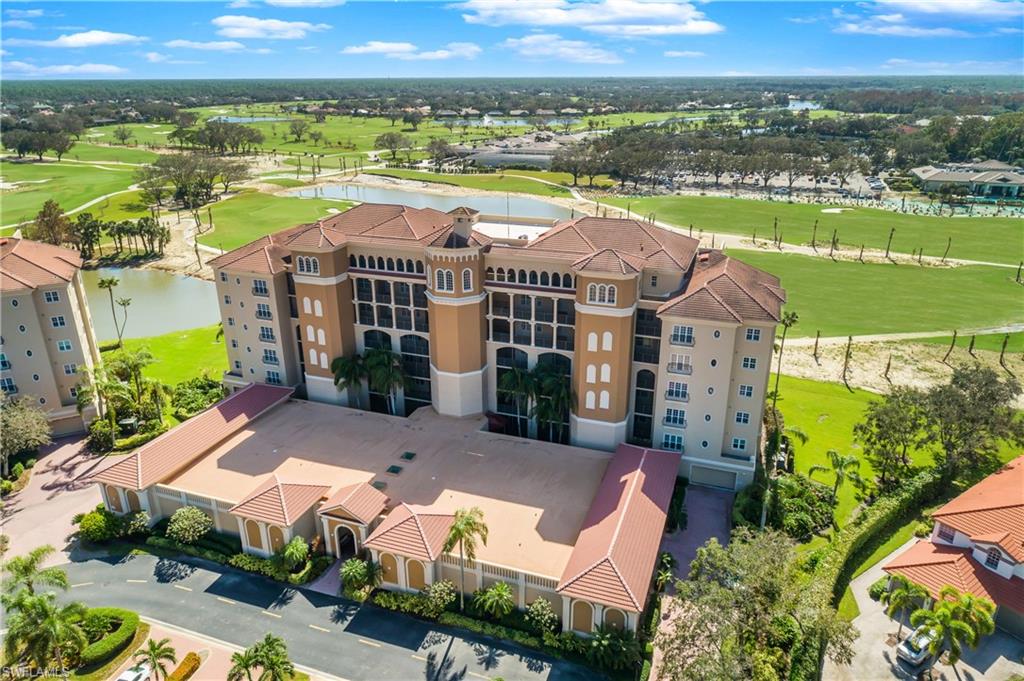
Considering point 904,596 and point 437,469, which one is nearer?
point 904,596

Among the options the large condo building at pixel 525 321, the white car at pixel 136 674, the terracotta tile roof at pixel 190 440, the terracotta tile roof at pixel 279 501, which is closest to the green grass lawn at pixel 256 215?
the large condo building at pixel 525 321

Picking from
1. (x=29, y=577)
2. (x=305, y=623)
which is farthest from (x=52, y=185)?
(x=305, y=623)

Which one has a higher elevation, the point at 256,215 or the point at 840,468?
the point at 256,215

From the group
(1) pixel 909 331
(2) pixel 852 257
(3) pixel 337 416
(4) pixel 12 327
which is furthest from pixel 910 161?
(4) pixel 12 327

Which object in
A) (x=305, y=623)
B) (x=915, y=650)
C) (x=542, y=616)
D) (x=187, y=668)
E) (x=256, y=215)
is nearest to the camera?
(x=187, y=668)

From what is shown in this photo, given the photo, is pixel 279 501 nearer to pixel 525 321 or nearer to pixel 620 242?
pixel 525 321

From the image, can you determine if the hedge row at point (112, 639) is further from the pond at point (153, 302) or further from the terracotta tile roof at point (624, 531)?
the pond at point (153, 302)

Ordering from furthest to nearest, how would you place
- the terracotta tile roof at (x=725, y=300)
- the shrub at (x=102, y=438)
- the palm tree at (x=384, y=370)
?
1. the palm tree at (x=384, y=370)
2. the shrub at (x=102, y=438)
3. the terracotta tile roof at (x=725, y=300)

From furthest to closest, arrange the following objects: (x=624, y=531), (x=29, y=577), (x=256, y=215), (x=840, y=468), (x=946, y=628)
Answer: (x=256, y=215) < (x=840, y=468) < (x=624, y=531) < (x=29, y=577) < (x=946, y=628)
